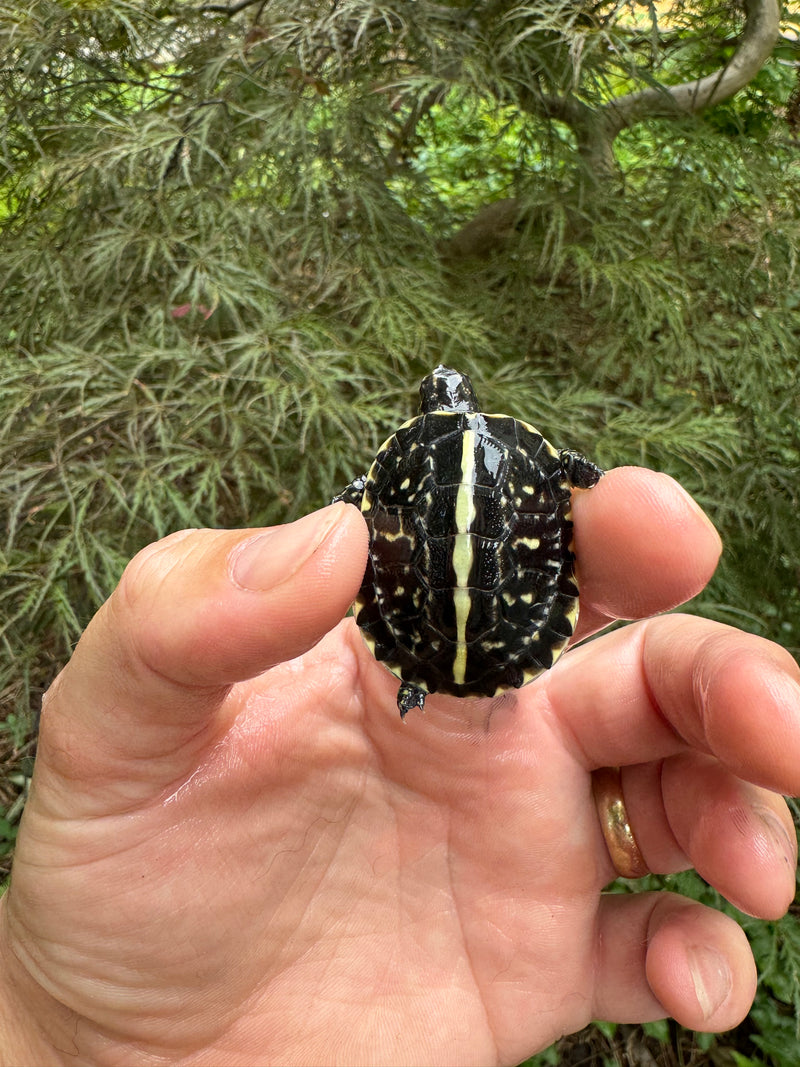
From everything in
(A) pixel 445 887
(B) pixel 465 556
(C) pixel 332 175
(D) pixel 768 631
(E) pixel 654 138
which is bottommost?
(A) pixel 445 887

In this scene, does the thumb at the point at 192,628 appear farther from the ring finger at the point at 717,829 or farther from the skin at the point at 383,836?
the ring finger at the point at 717,829

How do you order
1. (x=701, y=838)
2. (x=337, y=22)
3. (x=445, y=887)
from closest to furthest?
(x=701, y=838) < (x=445, y=887) < (x=337, y=22)

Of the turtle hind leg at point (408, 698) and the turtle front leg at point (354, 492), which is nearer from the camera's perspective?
Answer: the turtle hind leg at point (408, 698)

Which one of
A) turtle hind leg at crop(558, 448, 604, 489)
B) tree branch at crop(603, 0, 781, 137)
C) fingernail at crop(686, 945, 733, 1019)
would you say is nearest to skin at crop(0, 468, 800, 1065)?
fingernail at crop(686, 945, 733, 1019)

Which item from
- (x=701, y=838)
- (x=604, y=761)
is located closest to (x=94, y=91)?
(x=604, y=761)

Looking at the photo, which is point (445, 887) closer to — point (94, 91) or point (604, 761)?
point (604, 761)

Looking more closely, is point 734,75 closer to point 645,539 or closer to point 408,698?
point 645,539

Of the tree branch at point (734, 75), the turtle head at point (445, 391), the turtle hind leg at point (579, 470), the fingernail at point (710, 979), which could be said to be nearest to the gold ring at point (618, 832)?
the fingernail at point (710, 979)
